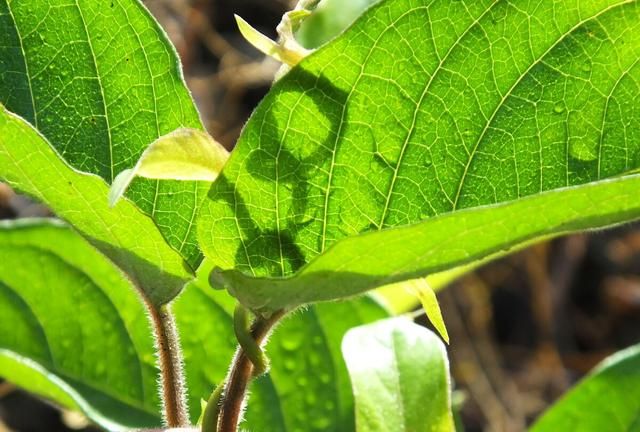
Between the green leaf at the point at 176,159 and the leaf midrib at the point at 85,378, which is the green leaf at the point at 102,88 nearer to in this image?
the green leaf at the point at 176,159

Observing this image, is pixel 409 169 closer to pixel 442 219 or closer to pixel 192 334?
pixel 442 219

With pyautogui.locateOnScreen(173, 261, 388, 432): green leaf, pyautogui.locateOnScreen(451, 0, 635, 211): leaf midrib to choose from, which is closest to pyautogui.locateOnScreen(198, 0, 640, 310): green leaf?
pyautogui.locateOnScreen(451, 0, 635, 211): leaf midrib

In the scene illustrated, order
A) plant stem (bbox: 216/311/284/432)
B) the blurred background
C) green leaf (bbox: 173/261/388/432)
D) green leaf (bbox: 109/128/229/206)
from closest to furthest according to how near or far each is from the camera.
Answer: green leaf (bbox: 109/128/229/206) < plant stem (bbox: 216/311/284/432) < green leaf (bbox: 173/261/388/432) < the blurred background

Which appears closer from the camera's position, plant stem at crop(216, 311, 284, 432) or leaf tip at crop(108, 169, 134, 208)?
leaf tip at crop(108, 169, 134, 208)

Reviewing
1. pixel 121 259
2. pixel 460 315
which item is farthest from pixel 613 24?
pixel 460 315

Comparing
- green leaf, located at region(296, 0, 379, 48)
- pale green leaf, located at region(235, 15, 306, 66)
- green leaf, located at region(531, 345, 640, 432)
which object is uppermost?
green leaf, located at region(296, 0, 379, 48)

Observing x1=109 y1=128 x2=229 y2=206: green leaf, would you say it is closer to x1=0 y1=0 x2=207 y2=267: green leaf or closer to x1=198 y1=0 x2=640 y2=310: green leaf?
x1=198 y1=0 x2=640 y2=310: green leaf

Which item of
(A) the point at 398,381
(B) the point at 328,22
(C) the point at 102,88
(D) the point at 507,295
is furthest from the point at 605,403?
(D) the point at 507,295
